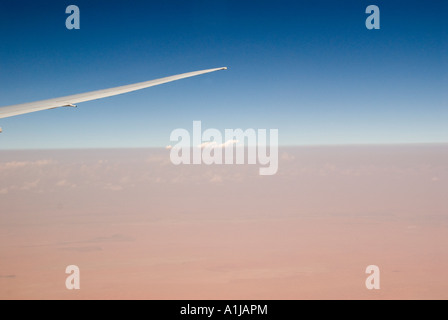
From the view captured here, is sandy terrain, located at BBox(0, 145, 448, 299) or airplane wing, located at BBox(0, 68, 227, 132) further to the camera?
sandy terrain, located at BBox(0, 145, 448, 299)

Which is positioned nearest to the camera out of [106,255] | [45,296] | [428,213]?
[45,296]

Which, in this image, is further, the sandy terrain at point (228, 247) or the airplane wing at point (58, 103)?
the sandy terrain at point (228, 247)

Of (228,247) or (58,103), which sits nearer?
(58,103)

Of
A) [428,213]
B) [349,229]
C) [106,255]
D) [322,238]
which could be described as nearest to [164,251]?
[106,255]

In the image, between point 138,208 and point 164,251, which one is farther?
point 138,208

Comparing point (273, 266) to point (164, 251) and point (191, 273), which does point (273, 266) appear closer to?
point (191, 273)

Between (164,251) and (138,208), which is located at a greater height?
(138,208)
